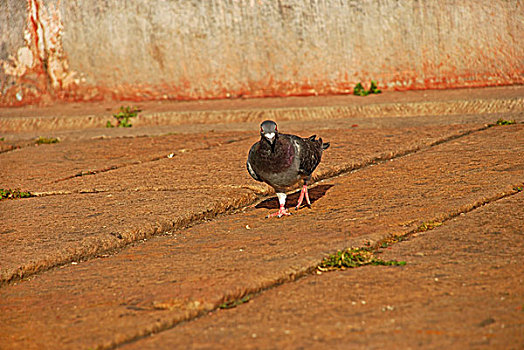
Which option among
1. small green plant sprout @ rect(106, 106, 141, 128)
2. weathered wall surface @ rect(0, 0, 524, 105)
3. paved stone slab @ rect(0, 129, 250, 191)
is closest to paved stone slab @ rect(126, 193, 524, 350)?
paved stone slab @ rect(0, 129, 250, 191)

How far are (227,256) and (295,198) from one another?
1.25 m

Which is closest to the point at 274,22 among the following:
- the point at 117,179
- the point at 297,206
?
the point at 117,179

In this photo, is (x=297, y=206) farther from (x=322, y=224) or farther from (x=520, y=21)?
(x=520, y=21)

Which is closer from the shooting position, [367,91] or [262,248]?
[262,248]

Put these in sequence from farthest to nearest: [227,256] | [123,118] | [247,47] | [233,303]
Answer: [247,47], [123,118], [227,256], [233,303]

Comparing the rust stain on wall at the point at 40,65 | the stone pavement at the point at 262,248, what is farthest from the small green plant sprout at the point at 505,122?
the rust stain on wall at the point at 40,65

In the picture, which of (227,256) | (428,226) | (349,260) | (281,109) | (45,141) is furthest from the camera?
(281,109)

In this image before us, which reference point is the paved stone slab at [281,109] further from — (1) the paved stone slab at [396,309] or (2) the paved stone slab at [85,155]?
(1) the paved stone slab at [396,309]

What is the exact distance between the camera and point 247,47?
23.2 ft

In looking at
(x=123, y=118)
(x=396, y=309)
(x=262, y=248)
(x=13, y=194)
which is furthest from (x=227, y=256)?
(x=123, y=118)

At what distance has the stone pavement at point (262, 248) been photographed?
6.95ft

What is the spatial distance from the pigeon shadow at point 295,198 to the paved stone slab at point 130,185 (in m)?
0.07

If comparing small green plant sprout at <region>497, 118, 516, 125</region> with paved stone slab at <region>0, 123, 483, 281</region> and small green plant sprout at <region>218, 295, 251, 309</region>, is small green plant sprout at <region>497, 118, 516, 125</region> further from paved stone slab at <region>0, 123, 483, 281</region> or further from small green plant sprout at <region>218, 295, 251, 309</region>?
small green plant sprout at <region>218, 295, 251, 309</region>

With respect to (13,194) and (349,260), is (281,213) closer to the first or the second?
(349,260)
